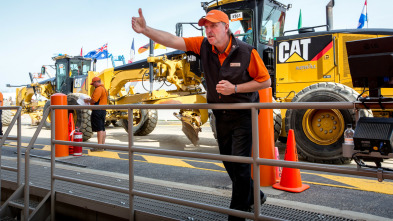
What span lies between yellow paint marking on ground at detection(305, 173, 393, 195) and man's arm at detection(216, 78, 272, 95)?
244cm

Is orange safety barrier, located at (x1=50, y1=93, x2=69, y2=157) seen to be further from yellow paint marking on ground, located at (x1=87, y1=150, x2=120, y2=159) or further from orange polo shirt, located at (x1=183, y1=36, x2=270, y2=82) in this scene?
orange polo shirt, located at (x1=183, y1=36, x2=270, y2=82)

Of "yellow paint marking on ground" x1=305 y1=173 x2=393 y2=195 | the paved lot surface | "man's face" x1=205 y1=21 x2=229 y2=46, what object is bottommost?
"yellow paint marking on ground" x1=305 y1=173 x2=393 y2=195

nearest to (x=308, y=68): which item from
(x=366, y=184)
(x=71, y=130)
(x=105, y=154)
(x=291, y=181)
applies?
(x=366, y=184)

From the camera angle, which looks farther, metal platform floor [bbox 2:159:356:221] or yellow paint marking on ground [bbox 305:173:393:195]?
yellow paint marking on ground [bbox 305:173:393:195]

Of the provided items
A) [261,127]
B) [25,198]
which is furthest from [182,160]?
[25,198]

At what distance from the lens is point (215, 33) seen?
9.61ft

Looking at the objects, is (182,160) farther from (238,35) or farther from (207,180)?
(238,35)

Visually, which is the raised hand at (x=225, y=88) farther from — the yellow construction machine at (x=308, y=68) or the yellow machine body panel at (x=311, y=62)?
the yellow machine body panel at (x=311, y=62)

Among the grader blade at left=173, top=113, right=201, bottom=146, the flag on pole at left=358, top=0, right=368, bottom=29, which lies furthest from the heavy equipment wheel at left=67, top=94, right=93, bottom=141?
the flag on pole at left=358, top=0, right=368, bottom=29

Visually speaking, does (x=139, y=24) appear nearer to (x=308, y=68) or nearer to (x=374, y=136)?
(x=374, y=136)

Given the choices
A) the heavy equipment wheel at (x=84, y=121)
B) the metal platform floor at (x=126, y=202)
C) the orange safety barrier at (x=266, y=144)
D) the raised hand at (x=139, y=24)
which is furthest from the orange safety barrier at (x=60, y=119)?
the raised hand at (x=139, y=24)

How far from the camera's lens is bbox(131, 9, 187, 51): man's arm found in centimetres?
314

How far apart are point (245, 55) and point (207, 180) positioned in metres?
2.46

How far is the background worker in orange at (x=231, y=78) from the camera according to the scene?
289cm
